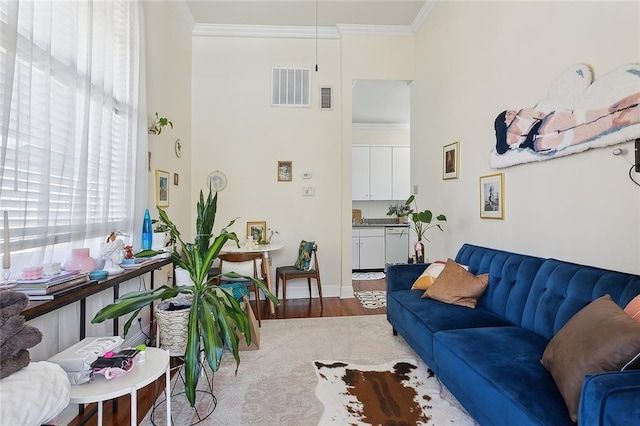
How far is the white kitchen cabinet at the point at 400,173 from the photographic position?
690 cm

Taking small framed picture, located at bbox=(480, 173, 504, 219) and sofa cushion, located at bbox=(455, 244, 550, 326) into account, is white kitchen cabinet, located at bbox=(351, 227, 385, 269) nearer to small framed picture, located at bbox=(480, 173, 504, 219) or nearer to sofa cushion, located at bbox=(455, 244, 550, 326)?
small framed picture, located at bbox=(480, 173, 504, 219)

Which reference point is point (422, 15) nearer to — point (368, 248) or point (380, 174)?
point (380, 174)

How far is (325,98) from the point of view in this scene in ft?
14.6

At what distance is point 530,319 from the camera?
1.92m

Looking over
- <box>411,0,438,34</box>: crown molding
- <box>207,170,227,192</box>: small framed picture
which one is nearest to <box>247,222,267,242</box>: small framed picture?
<box>207,170,227,192</box>: small framed picture

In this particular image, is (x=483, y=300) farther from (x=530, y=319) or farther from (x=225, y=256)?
(x=225, y=256)

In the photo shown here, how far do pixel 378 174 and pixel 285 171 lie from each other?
3004 mm

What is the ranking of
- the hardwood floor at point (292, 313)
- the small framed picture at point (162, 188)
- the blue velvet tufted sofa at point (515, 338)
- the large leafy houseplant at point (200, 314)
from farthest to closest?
the small framed picture at point (162, 188), the hardwood floor at point (292, 313), the large leafy houseplant at point (200, 314), the blue velvet tufted sofa at point (515, 338)

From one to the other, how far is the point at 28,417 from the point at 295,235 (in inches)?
140

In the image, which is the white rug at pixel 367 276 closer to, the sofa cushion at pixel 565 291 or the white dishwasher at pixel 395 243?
the white dishwasher at pixel 395 243

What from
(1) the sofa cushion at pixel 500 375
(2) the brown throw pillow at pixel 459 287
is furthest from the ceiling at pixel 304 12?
(1) the sofa cushion at pixel 500 375

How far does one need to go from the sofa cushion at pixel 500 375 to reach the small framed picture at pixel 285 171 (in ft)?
9.77

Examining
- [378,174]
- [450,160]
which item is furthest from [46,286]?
[378,174]

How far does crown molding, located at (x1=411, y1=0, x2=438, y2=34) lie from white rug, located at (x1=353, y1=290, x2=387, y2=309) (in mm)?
3612
